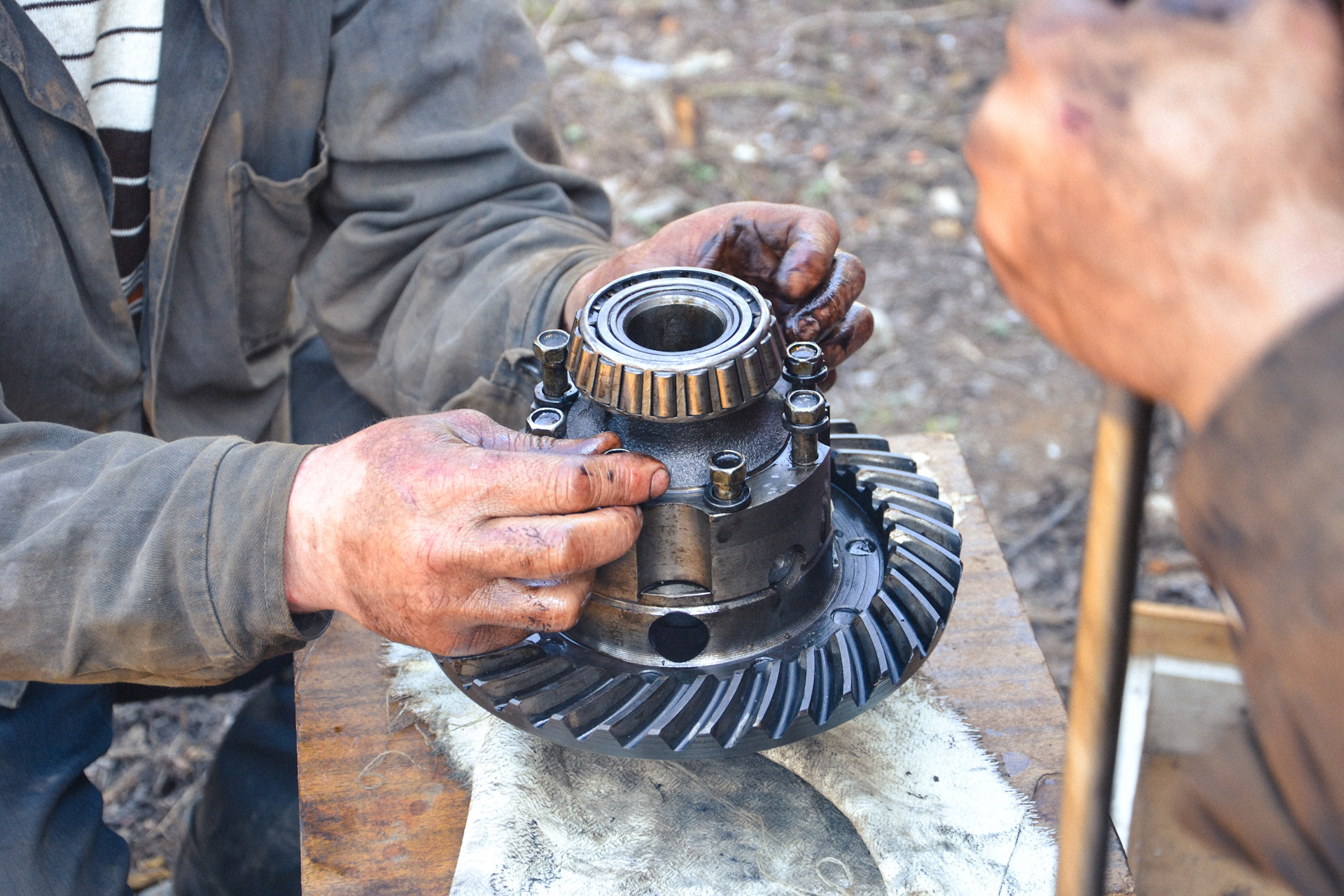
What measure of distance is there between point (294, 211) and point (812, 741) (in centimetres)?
156

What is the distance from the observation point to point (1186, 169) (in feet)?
3.03

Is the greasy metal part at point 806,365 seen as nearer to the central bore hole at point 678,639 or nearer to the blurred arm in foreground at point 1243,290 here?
the central bore hole at point 678,639

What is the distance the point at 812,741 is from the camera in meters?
1.74

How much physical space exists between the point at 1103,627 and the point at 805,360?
27.9 inches

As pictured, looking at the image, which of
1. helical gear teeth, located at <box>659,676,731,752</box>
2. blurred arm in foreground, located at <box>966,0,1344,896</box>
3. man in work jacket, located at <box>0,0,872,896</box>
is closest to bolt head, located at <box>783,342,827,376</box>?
man in work jacket, located at <box>0,0,872,896</box>

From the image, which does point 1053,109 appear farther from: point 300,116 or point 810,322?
point 300,116

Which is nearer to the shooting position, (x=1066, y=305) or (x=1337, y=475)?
(x=1337, y=475)

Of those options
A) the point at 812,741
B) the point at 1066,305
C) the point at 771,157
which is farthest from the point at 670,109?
the point at 1066,305

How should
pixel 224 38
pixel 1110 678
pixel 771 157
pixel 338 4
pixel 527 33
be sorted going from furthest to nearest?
pixel 771 157 < pixel 527 33 < pixel 338 4 < pixel 224 38 < pixel 1110 678

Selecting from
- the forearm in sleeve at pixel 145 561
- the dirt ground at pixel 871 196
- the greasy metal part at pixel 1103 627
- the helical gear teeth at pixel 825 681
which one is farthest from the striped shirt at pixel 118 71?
the greasy metal part at pixel 1103 627

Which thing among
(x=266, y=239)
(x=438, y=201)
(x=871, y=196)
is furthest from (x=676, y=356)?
(x=871, y=196)

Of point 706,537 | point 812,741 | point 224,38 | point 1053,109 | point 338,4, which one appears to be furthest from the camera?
point 338,4

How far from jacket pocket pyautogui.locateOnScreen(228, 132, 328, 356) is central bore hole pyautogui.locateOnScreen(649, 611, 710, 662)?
129 cm

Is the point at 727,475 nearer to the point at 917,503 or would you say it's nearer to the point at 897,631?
the point at 897,631
